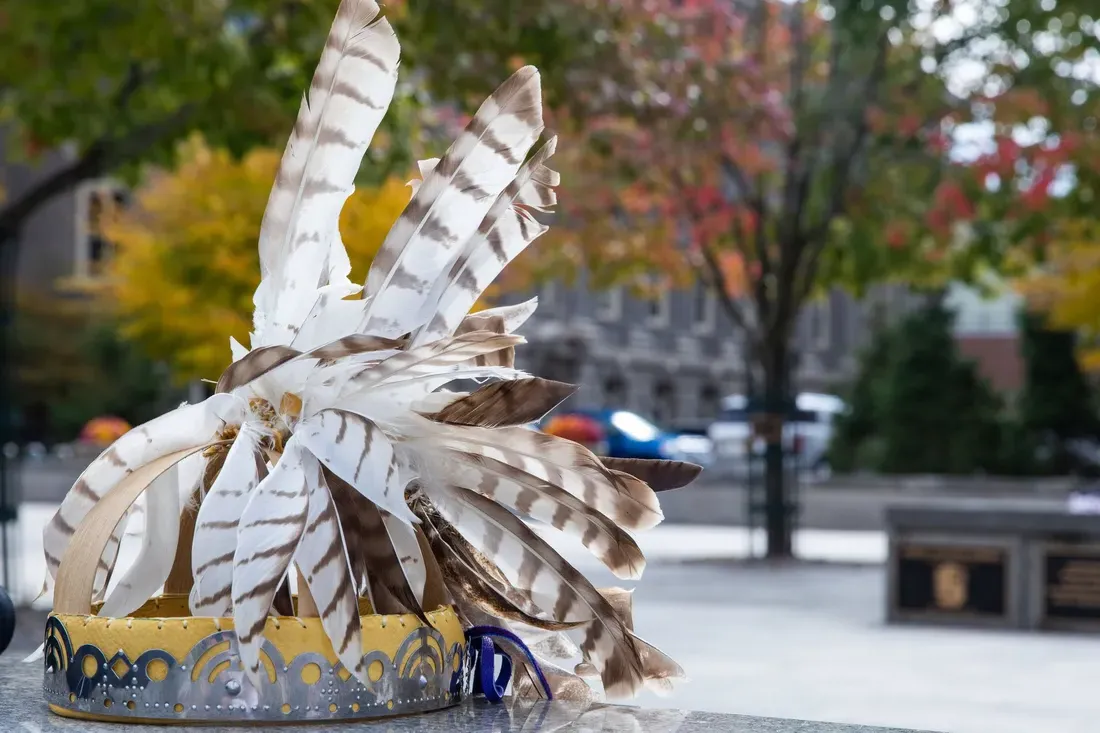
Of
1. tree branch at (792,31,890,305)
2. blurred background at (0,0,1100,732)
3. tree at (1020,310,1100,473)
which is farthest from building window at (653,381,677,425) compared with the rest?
tree branch at (792,31,890,305)

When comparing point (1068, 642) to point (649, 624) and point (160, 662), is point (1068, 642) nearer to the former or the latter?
point (649, 624)

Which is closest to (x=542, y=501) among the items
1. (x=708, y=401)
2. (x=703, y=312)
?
(x=703, y=312)

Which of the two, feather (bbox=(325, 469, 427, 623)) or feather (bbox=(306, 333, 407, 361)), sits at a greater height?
feather (bbox=(306, 333, 407, 361))

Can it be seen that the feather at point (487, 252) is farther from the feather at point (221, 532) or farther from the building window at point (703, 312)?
the building window at point (703, 312)

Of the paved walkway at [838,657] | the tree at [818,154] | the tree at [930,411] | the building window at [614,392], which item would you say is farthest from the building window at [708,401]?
A: the paved walkway at [838,657]

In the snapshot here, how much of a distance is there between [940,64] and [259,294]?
16.9 metres

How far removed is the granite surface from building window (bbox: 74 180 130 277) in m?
42.5

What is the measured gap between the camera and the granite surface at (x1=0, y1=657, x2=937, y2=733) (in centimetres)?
226

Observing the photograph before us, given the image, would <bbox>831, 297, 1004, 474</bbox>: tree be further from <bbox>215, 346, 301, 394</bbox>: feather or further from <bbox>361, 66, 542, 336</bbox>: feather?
<bbox>215, 346, 301, 394</bbox>: feather

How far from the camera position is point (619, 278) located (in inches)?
844

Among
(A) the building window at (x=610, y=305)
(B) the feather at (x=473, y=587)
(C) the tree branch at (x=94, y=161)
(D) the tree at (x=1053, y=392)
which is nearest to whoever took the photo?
(B) the feather at (x=473, y=587)

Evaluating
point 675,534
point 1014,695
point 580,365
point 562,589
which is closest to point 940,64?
point 675,534

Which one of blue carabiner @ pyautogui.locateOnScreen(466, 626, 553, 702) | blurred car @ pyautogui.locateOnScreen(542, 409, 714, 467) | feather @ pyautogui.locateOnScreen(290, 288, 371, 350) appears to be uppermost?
feather @ pyautogui.locateOnScreen(290, 288, 371, 350)

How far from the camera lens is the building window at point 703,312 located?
61.1 m
